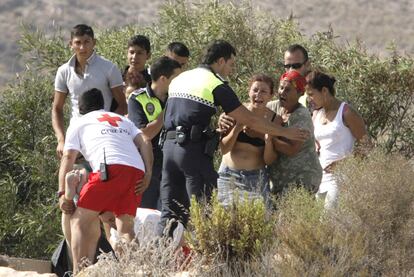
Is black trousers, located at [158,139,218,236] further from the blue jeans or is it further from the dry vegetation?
the dry vegetation

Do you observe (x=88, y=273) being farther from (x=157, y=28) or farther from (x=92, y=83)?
(x=157, y=28)

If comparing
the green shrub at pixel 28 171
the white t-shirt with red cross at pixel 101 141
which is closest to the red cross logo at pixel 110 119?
the white t-shirt with red cross at pixel 101 141

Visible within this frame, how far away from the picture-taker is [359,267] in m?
7.17

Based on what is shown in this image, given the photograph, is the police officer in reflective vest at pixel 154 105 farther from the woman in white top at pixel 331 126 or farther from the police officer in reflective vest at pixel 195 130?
the woman in white top at pixel 331 126

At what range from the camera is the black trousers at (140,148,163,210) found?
9953 mm

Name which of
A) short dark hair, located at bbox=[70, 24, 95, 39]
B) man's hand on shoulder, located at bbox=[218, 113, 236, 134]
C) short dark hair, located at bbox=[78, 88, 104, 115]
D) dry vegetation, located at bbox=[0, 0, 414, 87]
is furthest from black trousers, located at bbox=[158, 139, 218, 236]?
dry vegetation, located at bbox=[0, 0, 414, 87]

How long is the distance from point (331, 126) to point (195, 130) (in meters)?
1.42

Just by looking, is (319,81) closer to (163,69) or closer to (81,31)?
(163,69)

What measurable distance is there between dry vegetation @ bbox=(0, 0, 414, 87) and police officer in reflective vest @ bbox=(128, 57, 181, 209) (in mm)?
28933

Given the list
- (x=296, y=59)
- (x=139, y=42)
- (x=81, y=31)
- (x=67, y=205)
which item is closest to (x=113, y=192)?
(x=67, y=205)

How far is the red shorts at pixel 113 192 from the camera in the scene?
841 centimetres

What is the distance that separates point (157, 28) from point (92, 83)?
4.06m

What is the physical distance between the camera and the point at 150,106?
9836 mm

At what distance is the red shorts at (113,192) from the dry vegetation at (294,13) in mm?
30314
